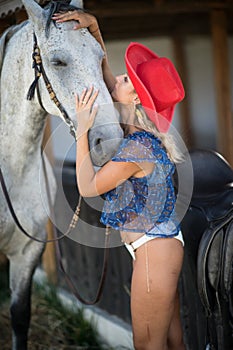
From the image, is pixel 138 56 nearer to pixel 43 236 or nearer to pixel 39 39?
pixel 39 39

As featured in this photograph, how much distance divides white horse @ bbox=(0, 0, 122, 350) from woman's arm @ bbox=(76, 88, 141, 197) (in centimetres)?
4

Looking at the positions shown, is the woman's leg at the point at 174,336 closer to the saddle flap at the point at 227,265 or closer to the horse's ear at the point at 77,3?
the saddle flap at the point at 227,265

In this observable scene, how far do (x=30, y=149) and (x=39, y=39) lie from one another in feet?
1.96

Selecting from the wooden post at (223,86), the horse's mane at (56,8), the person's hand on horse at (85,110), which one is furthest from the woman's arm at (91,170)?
the wooden post at (223,86)

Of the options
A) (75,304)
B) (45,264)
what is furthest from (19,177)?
(45,264)

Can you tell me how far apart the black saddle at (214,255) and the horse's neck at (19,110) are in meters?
0.82

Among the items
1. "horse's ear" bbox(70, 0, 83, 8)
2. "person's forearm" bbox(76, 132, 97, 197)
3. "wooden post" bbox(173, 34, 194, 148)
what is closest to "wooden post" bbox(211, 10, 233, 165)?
"wooden post" bbox(173, 34, 194, 148)

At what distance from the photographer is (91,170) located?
2.07 metres

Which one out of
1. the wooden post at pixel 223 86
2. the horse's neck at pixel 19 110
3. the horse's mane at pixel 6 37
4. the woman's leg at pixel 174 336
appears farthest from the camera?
the wooden post at pixel 223 86

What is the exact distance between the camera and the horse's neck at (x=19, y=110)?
254cm

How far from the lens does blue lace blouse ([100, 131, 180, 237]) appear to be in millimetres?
2084

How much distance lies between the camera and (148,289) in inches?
81.7

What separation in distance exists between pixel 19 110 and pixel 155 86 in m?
0.80

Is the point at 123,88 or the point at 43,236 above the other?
the point at 123,88
